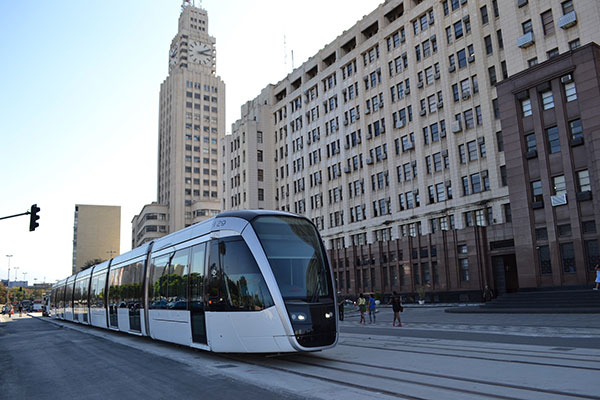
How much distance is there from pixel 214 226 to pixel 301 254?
265 centimetres

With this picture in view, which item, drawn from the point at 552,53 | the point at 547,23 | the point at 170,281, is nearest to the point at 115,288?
the point at 170,281

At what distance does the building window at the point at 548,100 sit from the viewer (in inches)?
1205

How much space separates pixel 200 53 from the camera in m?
129

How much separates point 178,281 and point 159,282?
204 centimetres

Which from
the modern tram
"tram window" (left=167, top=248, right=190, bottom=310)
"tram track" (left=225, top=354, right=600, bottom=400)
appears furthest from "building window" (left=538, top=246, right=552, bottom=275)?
"tram window" (left=167, top=248, right=190, bottom=310)

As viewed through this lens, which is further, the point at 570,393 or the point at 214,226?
the point at 214,226

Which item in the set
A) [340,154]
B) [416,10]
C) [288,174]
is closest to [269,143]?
[288,174]

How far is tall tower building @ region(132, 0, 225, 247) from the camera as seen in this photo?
111125 millimetres

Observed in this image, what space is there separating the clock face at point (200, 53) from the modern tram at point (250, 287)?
121562mm

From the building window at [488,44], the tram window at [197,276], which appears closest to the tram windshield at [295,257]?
the tram window at [197,276]

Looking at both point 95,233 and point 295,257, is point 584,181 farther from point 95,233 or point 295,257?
point 95,233

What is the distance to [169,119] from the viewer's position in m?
119

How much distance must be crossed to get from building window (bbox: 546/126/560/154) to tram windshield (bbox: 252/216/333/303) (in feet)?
79.0

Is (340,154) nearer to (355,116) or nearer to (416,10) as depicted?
(355,116)
